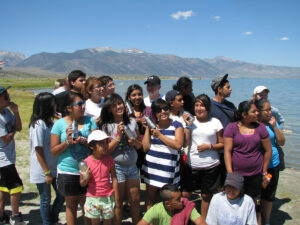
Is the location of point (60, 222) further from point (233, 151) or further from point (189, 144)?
point (233, 151)

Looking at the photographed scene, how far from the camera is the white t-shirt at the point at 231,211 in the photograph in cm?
295

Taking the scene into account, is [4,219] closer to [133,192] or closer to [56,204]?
[56,204]

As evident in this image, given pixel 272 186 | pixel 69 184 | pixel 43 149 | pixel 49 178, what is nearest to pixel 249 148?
pixel 272 186

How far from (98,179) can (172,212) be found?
1000 mm

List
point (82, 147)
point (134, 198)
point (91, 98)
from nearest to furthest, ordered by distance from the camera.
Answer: point (82, 147), point (134, 198), point (91, 98)

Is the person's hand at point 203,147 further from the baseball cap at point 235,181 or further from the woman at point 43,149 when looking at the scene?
the woman at point 43,149

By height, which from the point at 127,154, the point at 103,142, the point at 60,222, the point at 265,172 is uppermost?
the point at 103,142

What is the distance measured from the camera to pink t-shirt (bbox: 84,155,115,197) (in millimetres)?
3172

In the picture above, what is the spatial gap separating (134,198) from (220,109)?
1937 mm

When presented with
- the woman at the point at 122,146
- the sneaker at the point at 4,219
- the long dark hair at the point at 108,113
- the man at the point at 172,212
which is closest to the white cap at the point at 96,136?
the woman at the point at 122,146

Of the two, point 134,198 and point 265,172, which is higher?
point 265,172

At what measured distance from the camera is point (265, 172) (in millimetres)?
3568

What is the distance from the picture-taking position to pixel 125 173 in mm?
3553

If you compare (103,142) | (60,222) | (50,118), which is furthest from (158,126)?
(60,222)
